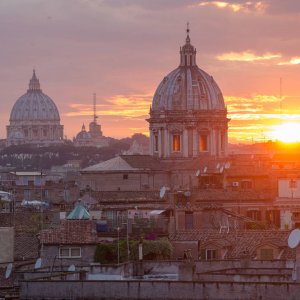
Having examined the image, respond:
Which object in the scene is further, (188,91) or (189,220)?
(188,91)

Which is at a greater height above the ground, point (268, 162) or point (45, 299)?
point (268, 162)


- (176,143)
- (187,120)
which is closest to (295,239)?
(176,143)

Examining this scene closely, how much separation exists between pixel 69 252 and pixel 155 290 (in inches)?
395

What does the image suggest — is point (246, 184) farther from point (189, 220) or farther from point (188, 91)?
point (188, 91)

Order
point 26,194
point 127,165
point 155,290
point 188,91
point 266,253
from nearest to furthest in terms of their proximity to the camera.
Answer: point 155,290
point 266,253
point 26,194
point 127,165
point 188,91

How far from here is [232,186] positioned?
205 feet

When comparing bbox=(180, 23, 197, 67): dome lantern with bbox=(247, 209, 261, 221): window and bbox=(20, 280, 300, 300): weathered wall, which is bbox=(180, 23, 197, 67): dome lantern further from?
bbox=(20, 280, 300, 300): weathered wall

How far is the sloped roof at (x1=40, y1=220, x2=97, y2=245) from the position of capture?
1400 inches

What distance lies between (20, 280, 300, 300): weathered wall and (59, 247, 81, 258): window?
874 centimetres

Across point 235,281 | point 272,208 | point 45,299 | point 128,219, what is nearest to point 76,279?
point 45,299

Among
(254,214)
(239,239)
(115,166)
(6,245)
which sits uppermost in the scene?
(115,166)

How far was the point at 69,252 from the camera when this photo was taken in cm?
3538

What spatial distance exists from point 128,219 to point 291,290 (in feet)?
60.5

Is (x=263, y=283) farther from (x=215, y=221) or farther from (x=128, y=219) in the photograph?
(x=215, y=221)
